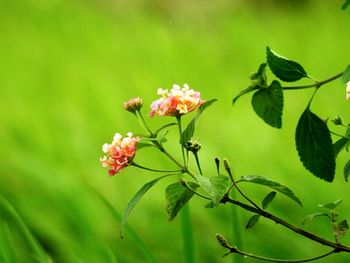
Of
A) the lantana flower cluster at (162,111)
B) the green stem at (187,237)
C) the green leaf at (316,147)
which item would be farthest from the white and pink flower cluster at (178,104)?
the green stem at (187,237)

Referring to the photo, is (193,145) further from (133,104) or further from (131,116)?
(131,116)

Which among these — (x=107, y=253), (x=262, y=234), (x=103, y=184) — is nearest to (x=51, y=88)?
(x=103, y=184)

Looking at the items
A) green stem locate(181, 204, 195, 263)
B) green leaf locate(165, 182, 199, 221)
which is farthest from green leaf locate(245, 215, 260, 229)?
green stem locate(181, 204, 195, 263)

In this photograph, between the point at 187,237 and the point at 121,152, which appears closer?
the point at 121,152

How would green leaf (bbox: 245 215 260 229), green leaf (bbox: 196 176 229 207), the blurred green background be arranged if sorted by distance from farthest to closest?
the blurred green background
green leaf (bbox: 245 215 260 229)
green leaf (bbox: 196 176 229 207)

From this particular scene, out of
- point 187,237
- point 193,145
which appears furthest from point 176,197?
point 187,237

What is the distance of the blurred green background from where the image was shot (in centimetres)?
174

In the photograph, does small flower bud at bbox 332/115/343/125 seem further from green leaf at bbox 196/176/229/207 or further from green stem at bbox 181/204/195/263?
green stem at bbox 181/204/195/263

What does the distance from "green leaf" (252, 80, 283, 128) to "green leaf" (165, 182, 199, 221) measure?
0.33 feet

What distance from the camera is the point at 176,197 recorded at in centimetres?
79

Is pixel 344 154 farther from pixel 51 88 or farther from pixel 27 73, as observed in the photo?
pixel 27 73

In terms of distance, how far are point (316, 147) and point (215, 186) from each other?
0.12 meters

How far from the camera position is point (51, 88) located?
9.15ft

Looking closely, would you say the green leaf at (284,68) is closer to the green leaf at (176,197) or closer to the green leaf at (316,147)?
the green leaf at (316,147)
